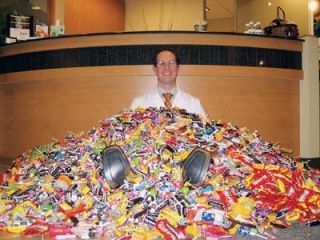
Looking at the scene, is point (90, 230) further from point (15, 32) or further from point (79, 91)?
point (15, 32)

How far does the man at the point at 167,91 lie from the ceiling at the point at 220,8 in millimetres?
5441

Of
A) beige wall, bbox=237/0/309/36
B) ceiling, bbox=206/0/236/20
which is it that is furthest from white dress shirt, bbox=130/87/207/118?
ceiling, bbox=206/0/236/20

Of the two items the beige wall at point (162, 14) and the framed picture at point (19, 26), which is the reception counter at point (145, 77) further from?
the beige wall at point (162, 14)

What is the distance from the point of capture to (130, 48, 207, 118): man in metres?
2.52

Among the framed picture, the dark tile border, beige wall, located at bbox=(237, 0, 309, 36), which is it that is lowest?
the dark tile border

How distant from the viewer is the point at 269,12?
21.2 ft

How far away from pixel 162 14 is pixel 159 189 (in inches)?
254

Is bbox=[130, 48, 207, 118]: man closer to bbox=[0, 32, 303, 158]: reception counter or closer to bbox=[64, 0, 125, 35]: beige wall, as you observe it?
bbox=[0, 32, 303, 158]: reception counter

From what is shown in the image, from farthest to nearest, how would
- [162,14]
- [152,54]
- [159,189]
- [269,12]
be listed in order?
1. [162,14]
2. [269,12]
3. [152,54]
4. [159,189]

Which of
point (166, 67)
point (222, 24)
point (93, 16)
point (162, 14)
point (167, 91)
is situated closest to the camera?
point (166, 67)

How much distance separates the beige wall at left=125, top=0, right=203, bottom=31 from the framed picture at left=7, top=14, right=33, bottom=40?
9.93 ft

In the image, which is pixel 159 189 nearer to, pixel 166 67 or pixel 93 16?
pixel 166 67

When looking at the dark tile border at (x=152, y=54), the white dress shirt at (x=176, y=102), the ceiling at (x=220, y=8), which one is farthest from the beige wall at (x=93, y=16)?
the white dress shirt at (x=176, y=102)

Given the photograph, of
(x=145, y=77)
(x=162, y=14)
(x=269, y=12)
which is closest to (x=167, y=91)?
(x=145, y=77)
